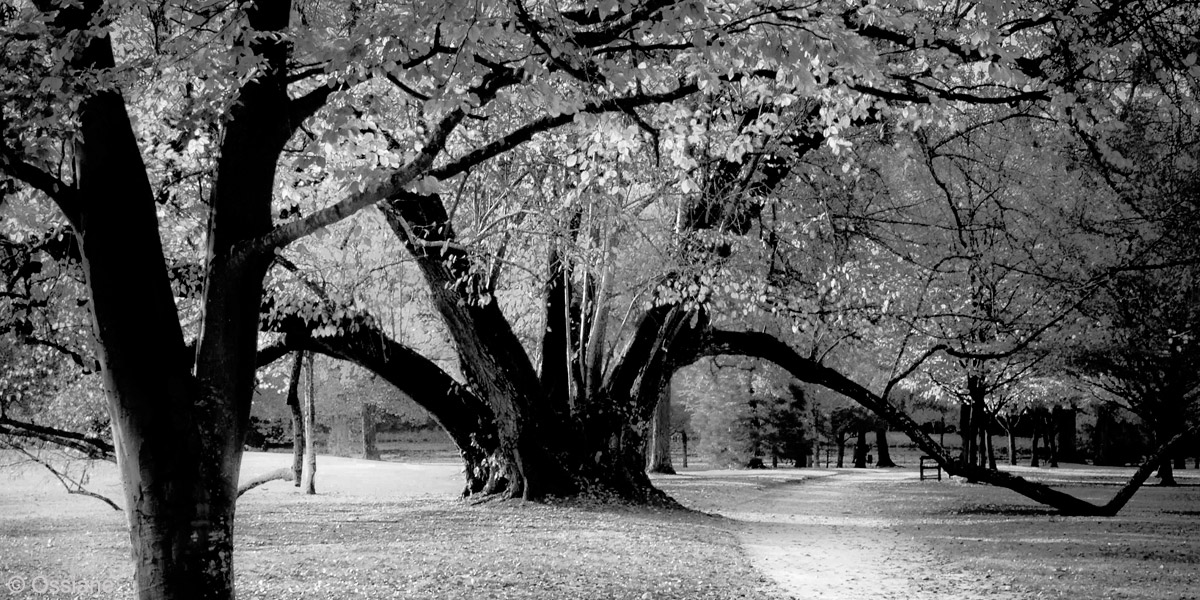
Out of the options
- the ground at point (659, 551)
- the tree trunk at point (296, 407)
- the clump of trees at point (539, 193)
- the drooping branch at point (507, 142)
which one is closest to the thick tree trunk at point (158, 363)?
the clump of trees at point (539, 193)

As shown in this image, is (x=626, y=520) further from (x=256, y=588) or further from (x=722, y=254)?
(x=256, y=588)

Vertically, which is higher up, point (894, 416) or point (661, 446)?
point (894, 416)

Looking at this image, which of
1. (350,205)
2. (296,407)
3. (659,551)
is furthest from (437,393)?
(350,205)

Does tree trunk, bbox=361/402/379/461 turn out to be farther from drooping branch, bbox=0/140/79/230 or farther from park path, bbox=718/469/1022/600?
drooping branch, bbox=0/140/79/230

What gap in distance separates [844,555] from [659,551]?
106 inches

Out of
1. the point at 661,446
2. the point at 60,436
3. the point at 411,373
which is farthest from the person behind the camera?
the point at 661,446

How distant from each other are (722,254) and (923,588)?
22.3ft

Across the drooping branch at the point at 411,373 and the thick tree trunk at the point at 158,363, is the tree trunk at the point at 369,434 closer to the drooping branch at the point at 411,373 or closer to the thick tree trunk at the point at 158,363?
the drooping branch at the point at 411,373

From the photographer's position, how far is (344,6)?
8297 millimetres

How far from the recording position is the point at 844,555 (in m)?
11.3

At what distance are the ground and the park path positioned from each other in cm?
4

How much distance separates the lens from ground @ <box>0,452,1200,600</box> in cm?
831

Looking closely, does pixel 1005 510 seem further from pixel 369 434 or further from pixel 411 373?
pixel 369 434

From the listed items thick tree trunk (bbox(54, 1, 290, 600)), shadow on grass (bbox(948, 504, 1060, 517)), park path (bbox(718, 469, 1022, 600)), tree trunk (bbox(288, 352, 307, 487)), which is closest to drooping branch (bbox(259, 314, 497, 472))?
tree trunk (bbox(288, 352, 307, 487))
